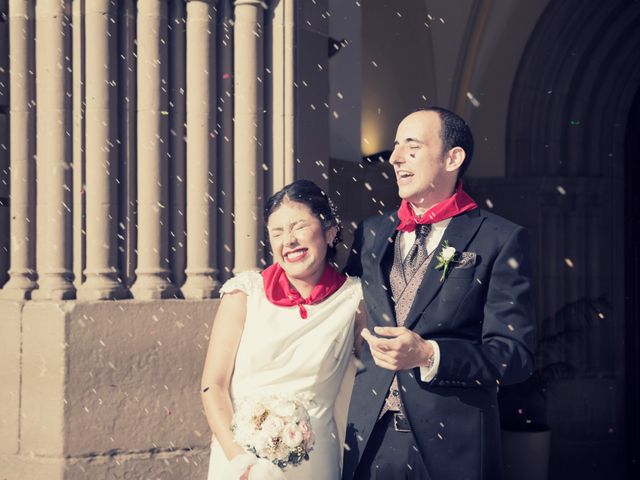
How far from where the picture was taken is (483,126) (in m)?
8.30

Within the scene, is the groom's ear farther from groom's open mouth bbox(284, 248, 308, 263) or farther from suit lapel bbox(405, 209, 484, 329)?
groom's open mouth bbox(284, 248, 308, 263)

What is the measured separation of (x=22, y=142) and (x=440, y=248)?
2.62 metres

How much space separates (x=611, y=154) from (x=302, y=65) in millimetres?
4164

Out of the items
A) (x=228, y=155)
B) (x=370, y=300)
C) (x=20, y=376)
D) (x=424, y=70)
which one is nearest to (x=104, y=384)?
(x=20, y=376)

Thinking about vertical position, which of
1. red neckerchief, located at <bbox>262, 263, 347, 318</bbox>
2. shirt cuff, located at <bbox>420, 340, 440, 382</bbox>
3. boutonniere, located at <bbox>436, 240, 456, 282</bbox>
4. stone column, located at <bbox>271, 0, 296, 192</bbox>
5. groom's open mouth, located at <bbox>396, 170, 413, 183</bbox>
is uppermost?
stone column, located at <bbox>271, 0, 296, 192</bbox>

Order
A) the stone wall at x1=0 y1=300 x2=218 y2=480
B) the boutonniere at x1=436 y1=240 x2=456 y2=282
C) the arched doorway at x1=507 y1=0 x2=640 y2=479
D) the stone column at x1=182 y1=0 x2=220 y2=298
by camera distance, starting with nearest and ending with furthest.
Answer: the boutonniere at x1=436 y1=240 x2=456 y2=282, the stone wall at x1=0 y1=300 x2=218 y2=480, the stone column at x1=182 y1=0 x2=220 y2=298, the arched doorway at x1=507 y1=0 x2=640 y2=479

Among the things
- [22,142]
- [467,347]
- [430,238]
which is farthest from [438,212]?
[22,142]

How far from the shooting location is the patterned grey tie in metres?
3.16

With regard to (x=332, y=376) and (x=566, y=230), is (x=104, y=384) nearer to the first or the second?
(x=332, y=376)

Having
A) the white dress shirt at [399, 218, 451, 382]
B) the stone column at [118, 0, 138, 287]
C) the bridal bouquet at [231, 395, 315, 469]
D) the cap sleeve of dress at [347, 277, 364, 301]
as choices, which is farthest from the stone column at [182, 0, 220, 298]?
the white dress shirt at [399, 218, 451, 382]

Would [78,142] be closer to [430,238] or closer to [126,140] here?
[126,140]

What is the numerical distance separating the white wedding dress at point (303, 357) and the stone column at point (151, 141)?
1525 millimetres

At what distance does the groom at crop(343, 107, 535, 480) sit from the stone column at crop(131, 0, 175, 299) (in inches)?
76.3

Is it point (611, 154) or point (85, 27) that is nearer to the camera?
point (85, 27)
